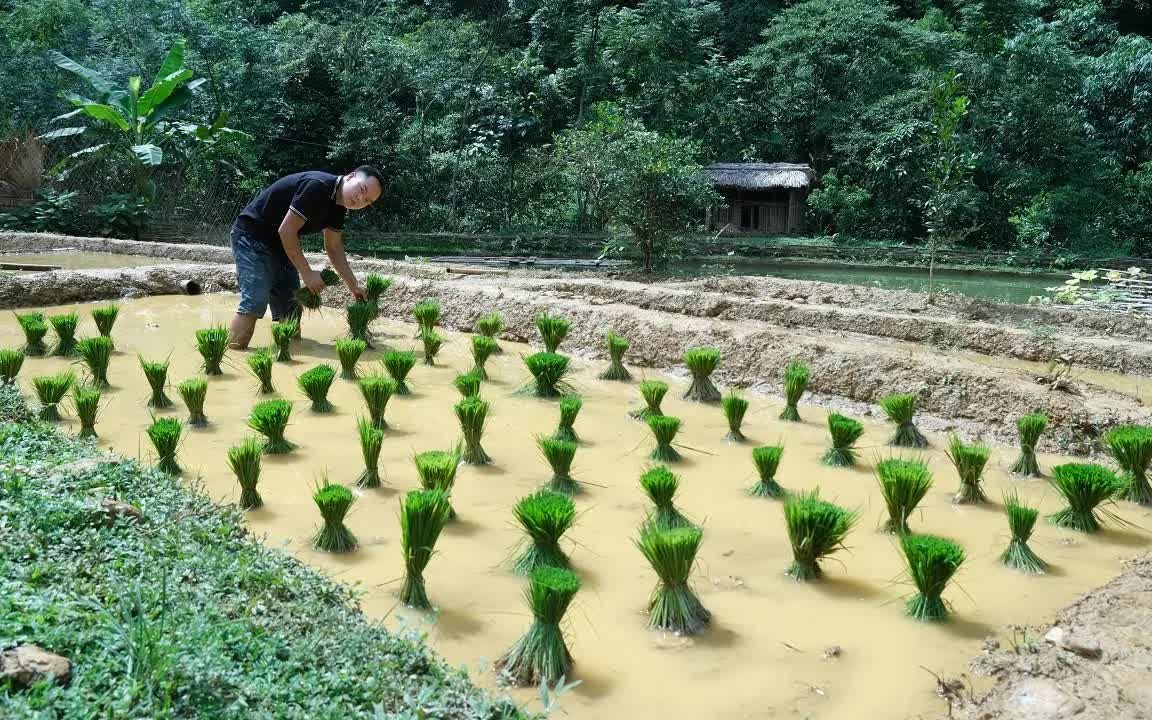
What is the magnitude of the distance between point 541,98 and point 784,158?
6647 millimetres

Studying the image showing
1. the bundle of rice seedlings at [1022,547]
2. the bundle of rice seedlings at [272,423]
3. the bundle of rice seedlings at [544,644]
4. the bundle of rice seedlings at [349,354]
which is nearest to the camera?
the bundle of rice seedlings at [544,644]

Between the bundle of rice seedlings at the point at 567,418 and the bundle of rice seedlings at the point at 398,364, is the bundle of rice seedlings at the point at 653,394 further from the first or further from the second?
the bundle of rice seedlings at the point at 398,364

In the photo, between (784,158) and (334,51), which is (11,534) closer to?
(334,51)

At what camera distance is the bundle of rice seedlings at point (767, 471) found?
3.86 metres

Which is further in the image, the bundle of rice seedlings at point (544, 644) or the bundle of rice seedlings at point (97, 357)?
the bundle of rice seedlings at point (97, 357)

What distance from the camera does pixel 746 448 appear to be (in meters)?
4.65

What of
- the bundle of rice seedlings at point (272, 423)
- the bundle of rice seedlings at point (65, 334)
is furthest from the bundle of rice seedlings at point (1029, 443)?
the bundle of rice seedlings at point (65, 334)

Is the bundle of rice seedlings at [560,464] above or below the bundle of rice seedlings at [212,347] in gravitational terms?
below

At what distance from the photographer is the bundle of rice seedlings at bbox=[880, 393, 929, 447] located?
475 centimetres

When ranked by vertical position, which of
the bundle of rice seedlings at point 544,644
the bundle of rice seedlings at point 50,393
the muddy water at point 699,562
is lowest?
the muddy water at point 699,562

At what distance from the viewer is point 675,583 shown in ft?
8.93

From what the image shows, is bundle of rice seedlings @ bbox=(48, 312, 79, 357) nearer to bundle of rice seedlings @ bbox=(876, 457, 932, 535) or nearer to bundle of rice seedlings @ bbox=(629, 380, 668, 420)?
bundle of rice seedlings @ bbox=(629, 380, 668, 420)

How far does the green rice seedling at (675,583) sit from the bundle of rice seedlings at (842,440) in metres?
1.81

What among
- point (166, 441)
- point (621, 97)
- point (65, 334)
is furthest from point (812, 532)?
point (621, 97)
